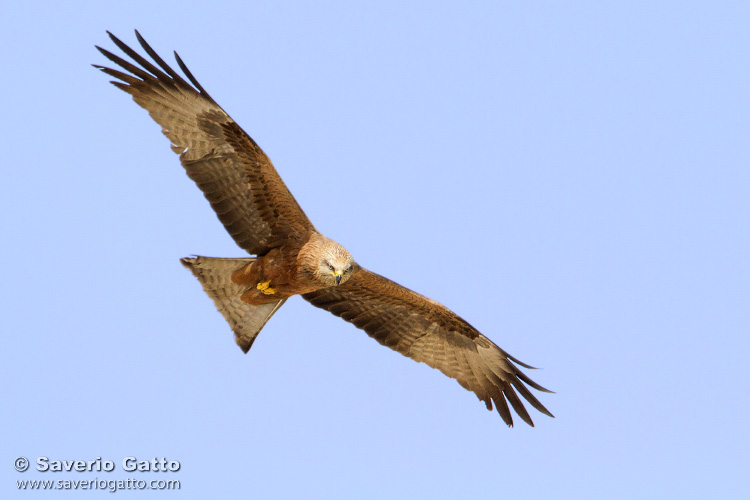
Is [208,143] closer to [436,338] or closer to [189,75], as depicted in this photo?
[189,75]

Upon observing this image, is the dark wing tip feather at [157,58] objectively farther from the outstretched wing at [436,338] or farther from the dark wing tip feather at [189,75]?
the outstretched wing at [436,338]

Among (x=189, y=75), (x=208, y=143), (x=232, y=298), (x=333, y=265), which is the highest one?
(x=189, y=75)

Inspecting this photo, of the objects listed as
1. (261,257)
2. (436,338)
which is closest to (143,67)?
(261,257)

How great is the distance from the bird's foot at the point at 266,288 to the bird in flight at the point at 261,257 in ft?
0.05

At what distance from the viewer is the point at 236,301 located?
10172 millimetres

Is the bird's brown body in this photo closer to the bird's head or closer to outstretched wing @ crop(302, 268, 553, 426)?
the bird's head

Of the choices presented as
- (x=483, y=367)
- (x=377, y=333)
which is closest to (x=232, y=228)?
(x=377, y=333)

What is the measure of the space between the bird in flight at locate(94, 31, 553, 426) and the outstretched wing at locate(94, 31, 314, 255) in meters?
0.01

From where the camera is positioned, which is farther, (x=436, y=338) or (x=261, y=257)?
(x=436, y=338)

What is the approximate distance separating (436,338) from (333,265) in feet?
8.03

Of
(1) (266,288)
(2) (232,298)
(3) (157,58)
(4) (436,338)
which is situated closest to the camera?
(3) (157,58)

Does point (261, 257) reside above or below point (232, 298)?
above

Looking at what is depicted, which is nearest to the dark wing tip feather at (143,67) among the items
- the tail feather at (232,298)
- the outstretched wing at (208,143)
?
the outstretched wing at (208,143)

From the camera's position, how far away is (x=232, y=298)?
1014 cm
